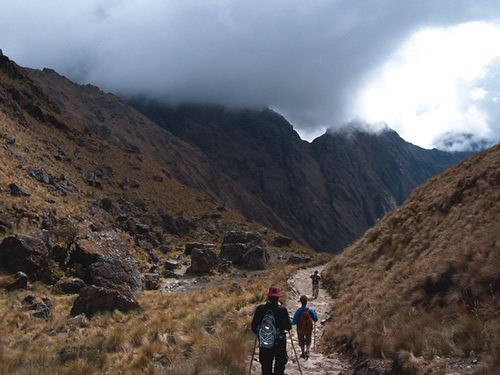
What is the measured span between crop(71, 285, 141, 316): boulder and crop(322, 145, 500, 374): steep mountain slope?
28.8 feet

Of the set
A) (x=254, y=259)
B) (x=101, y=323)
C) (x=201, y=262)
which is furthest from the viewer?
(x=254, y=259)

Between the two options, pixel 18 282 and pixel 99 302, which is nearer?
pixel 99 302

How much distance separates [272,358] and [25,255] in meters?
17.5

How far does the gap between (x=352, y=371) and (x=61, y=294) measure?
16.1 m

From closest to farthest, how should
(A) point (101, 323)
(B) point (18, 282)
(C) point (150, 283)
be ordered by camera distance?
(A) point (101, 323), (B) point (18, 282), (C) point (150, 283)

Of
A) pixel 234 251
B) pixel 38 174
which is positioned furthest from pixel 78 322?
pixel 38 174

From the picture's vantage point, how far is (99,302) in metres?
13.9

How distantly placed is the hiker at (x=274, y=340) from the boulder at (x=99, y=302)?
946cm

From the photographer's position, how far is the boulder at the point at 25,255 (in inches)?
703

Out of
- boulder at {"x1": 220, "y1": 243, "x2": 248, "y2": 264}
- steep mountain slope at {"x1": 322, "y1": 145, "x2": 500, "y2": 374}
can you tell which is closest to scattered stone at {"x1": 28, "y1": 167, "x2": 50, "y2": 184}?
boulder at {"x1": 220, "y1": 243, "x2": 248, "y2": 264}

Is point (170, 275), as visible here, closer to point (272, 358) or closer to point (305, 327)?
point (305, 327)

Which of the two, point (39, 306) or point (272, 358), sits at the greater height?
point (39, 306)

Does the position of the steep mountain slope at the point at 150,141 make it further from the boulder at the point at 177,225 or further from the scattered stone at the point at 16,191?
the scattered stone at the point at 16,191

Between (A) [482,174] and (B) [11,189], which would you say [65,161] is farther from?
(A) [482,174]
